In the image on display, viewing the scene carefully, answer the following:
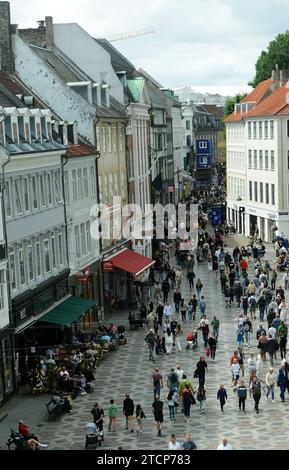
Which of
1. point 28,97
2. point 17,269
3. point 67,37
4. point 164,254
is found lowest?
point 164,254

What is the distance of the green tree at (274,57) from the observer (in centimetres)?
11319

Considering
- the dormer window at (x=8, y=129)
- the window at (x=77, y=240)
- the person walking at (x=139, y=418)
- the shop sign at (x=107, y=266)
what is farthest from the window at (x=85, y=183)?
the person walking at (x=139, y=418)

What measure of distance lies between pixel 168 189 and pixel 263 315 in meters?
56.4

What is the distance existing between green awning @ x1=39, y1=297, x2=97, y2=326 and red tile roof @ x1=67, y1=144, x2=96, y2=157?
22.6 ft

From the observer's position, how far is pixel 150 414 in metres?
29.1

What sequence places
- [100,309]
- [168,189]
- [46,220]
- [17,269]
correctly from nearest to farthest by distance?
[17,269] < [46,220] < [100,309] < [168,189]

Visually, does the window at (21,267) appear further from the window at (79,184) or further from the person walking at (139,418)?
the window at (79,184)

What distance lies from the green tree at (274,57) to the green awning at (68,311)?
251 feet

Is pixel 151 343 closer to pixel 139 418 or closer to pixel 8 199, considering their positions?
pixel 8 199

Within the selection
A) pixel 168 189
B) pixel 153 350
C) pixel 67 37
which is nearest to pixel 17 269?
pixel 153 350

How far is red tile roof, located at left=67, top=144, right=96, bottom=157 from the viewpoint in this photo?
4409cm

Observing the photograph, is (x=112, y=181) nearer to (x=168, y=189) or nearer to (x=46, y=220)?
(x=46, y=220)

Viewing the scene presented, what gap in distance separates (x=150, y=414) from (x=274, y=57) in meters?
90.5

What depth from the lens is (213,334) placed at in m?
39.8
